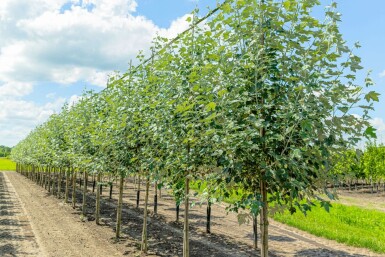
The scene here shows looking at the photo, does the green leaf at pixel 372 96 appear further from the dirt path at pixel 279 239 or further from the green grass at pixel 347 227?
the green grass at pixel 347 227

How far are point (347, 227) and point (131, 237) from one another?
14.2m

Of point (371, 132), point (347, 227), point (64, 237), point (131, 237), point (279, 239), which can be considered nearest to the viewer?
point (371, 132)

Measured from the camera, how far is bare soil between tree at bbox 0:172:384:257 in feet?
49.6

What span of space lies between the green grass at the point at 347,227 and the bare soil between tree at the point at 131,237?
1.89 ft

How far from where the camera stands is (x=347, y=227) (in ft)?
73.6

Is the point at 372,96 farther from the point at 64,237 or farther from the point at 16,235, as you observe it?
the point at 16,235

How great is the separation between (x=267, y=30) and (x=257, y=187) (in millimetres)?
2797

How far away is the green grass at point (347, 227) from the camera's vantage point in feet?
59.0

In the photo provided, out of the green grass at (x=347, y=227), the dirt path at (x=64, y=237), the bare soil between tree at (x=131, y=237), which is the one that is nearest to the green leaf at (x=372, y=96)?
the bare soil between tree at (x=131, y=237)

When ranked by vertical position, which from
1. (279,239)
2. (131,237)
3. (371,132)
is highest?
(371,132)

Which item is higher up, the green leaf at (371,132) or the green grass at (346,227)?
the green leaf at (371,132)

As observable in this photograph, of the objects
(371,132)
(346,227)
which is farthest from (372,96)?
(346,227)

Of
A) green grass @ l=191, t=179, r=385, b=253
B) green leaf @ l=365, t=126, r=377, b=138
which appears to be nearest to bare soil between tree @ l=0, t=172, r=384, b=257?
green grass @ l=191, t=179, r=385, b=253

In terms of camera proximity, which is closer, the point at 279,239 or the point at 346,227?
the point at 279,239
